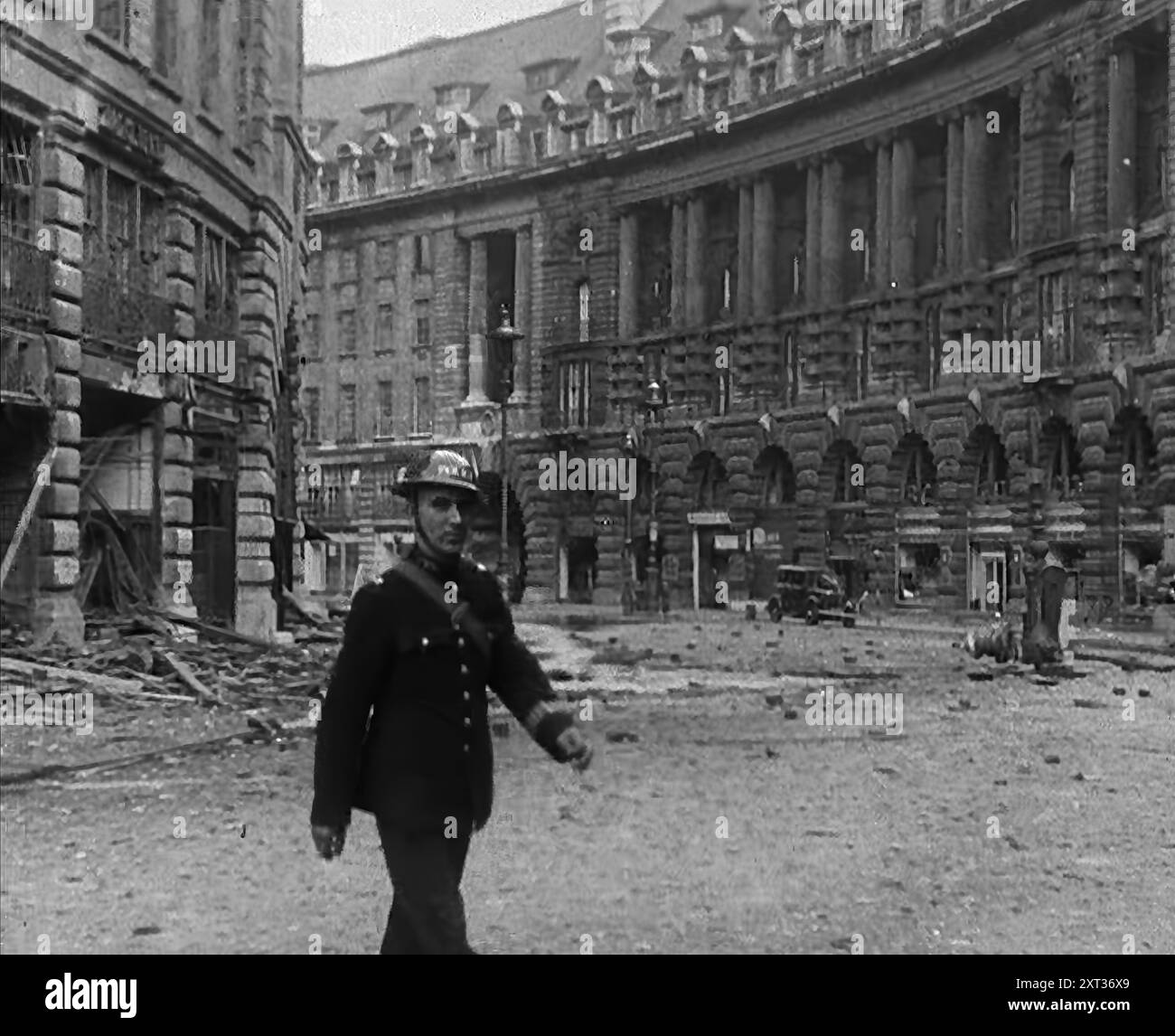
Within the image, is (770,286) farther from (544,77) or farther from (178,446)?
(178,446)

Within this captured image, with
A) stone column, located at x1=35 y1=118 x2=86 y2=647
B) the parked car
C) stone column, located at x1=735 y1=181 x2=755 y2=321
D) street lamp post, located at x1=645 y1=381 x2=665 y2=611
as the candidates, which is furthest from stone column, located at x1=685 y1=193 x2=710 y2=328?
stone column, located at x1=35 y1=118 x2=86 y2=647

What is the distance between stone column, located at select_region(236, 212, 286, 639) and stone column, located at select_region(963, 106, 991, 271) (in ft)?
79.3

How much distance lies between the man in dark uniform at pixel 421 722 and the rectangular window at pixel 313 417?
36313 mm

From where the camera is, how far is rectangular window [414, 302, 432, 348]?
5131 centimetres

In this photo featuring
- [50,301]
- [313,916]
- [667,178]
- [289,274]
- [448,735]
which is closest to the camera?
[448,735]

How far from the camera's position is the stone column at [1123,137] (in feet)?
125

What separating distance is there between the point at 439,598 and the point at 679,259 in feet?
167

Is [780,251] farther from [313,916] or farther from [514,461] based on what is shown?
[313,916]

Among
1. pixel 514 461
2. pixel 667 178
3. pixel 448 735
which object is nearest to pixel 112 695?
pixel 448 735

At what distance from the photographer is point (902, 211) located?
156ft

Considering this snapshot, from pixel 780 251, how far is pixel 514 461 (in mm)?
11650

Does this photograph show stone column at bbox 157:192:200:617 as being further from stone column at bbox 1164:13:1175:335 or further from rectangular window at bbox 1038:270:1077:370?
rectangular window at bbox 1038:270:1077:370

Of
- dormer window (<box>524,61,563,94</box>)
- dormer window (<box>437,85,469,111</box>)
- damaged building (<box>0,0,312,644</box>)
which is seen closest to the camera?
damaged building (<box>0,0,312,644</box>)

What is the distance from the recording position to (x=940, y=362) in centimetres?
4578
